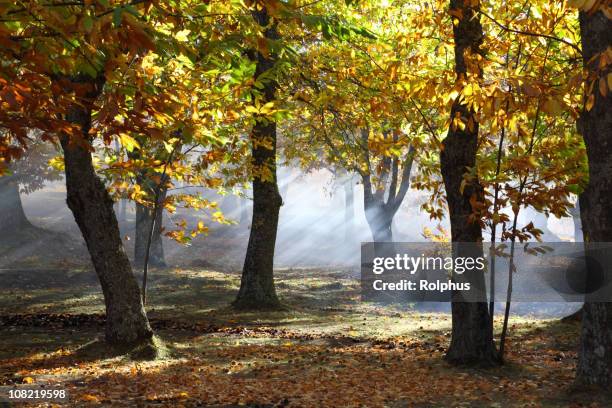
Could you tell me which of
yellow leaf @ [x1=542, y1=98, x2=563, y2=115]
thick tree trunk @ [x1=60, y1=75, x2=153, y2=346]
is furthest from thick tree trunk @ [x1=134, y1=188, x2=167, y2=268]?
yellow leaf @ [x1=542, y1=98, x2=563, y2=115]

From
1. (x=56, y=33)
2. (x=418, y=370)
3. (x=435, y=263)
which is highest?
(x=56, y=33)

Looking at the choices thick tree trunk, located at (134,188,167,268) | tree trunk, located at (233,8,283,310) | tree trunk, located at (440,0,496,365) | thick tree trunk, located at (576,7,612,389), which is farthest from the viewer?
thick tree trunk, located at (134,188,167,268)

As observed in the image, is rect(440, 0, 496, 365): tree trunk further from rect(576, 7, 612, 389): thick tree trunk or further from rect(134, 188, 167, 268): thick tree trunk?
rect(134, 188, 167, 268): thick tree trunk

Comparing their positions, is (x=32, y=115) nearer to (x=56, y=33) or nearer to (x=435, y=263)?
(x=56, y=33)

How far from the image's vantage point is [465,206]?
8.50 metres

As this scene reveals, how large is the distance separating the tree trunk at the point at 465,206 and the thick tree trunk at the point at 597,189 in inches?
73.0

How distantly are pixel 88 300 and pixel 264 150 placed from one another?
6.66m

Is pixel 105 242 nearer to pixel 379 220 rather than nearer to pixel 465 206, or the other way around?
pixel 465 206

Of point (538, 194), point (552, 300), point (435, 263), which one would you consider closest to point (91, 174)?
point (538, 194)

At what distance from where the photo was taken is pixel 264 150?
15398 mm

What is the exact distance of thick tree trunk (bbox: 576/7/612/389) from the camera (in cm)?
630

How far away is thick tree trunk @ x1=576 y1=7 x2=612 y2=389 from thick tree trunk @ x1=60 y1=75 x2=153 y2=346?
6200mm

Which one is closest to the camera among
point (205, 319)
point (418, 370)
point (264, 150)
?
point (418, 370)

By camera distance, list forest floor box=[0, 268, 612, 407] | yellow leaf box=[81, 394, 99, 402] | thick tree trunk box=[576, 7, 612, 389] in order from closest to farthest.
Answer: thick tree trunk box=[576, 7, 612, 389] → yellow leaf box=[81, 394, 99, 402] → forest floor box=[0, 268, 612, 407]
